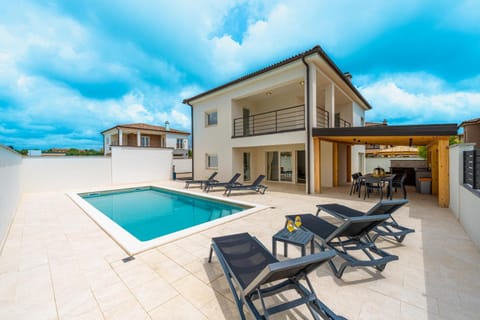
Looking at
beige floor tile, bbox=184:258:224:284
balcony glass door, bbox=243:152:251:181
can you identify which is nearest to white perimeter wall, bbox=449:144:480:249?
beige floor tile, bbox=184:258:224:284

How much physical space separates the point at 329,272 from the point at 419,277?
4.35 feet

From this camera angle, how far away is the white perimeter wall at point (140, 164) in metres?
15.0

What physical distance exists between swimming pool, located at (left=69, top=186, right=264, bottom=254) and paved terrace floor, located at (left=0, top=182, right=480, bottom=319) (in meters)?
0.39

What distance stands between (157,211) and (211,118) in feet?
31.5

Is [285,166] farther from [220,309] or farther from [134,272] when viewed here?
[220,309]

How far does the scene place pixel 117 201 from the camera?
33.7 feet

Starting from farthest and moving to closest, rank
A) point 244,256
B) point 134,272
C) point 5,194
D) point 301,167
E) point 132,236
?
point 301,167 → point 5,194 → point 132,236 → point 134,272 → point 244,256

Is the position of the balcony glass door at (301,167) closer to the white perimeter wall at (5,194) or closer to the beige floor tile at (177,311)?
the beige floor tile at (177,311)

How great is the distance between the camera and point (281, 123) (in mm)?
14492

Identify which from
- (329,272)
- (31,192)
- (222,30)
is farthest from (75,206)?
(222,30)

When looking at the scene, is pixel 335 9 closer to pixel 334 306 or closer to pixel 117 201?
pixel 334 306

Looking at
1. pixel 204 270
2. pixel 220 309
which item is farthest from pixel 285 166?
pixel 220 309

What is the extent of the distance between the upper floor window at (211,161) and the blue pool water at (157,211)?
449cm

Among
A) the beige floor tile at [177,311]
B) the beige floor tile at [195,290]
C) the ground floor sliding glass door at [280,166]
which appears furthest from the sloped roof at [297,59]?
the beige floor tile at [177,311]
